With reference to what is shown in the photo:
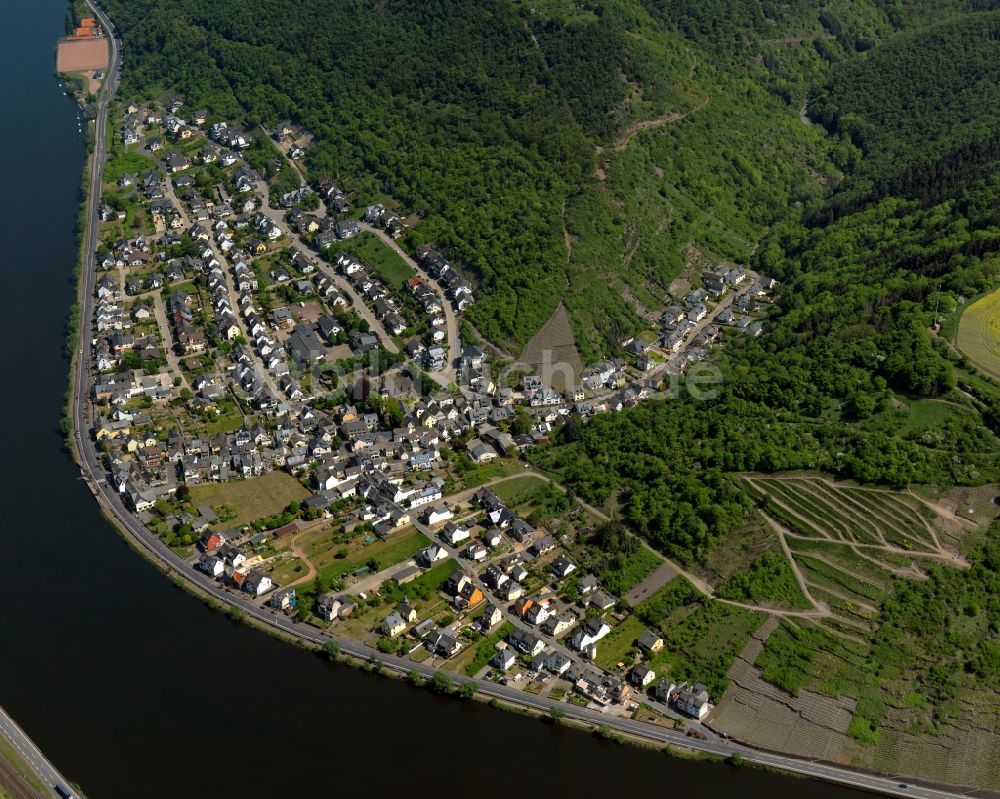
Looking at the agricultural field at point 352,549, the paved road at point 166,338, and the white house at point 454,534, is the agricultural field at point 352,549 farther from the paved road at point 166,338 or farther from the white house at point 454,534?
the paved road at point 166,338

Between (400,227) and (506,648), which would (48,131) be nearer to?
(400,227)

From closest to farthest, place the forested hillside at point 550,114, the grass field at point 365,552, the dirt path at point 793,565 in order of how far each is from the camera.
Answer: the dirt path at point 793,565, the grass field at point 365,552, the forested hillside at point 550,114

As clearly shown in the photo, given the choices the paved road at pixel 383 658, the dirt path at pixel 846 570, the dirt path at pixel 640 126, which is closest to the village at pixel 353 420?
the paved road at pixel 383 658

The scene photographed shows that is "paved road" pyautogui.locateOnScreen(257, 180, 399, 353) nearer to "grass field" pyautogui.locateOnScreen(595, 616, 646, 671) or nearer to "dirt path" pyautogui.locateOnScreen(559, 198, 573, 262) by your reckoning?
"dirt path" pyautogui.locateOnScreen(559, 198, 573, 262)

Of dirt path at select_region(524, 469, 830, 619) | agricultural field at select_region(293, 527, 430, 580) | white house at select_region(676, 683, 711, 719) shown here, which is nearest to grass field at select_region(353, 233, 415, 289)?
agricultural field at select_region(293, 527, 430, 580)

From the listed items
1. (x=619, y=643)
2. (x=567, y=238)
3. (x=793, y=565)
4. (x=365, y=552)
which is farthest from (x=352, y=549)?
(x=567, y=238)

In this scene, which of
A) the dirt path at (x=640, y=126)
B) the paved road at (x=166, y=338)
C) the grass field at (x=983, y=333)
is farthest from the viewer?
the dirt path at (x=640, y=126)

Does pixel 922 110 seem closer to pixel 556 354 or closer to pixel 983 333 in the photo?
pixel 983 333
